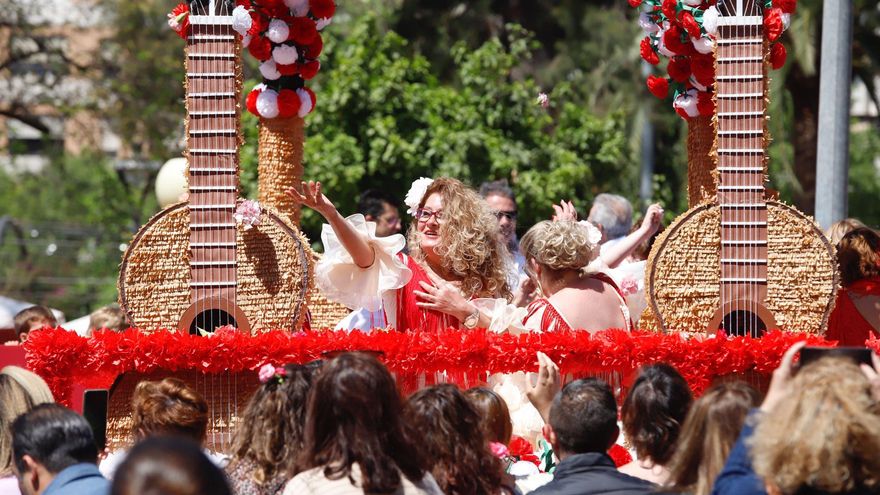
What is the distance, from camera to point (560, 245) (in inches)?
229

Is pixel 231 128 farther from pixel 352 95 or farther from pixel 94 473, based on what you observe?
pixel 352 95

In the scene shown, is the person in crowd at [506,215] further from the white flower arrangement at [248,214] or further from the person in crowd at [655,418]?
the person in crowd at [655,418]

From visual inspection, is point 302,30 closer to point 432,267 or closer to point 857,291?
point 432,267

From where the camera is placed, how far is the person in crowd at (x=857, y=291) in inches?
256

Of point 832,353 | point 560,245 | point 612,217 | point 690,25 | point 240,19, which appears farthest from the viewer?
point 612,217

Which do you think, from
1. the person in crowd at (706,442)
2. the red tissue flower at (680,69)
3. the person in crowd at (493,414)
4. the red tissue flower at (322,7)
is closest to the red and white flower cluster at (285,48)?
the red tissue flower at (322,7)

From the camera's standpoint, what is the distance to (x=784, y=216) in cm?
621

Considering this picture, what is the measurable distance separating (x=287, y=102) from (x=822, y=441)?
4.19 metres

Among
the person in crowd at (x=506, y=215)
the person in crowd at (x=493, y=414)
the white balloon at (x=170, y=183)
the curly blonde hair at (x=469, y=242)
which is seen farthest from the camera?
the white balloon at (x=170, y=183)

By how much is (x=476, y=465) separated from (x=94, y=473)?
44.2 inches

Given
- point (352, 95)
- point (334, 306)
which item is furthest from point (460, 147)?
point (334, 306)

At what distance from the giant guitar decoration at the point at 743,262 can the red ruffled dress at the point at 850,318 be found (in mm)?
451

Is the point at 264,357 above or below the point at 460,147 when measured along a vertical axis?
below

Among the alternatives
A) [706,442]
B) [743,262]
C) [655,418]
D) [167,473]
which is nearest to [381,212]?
[743,262]
